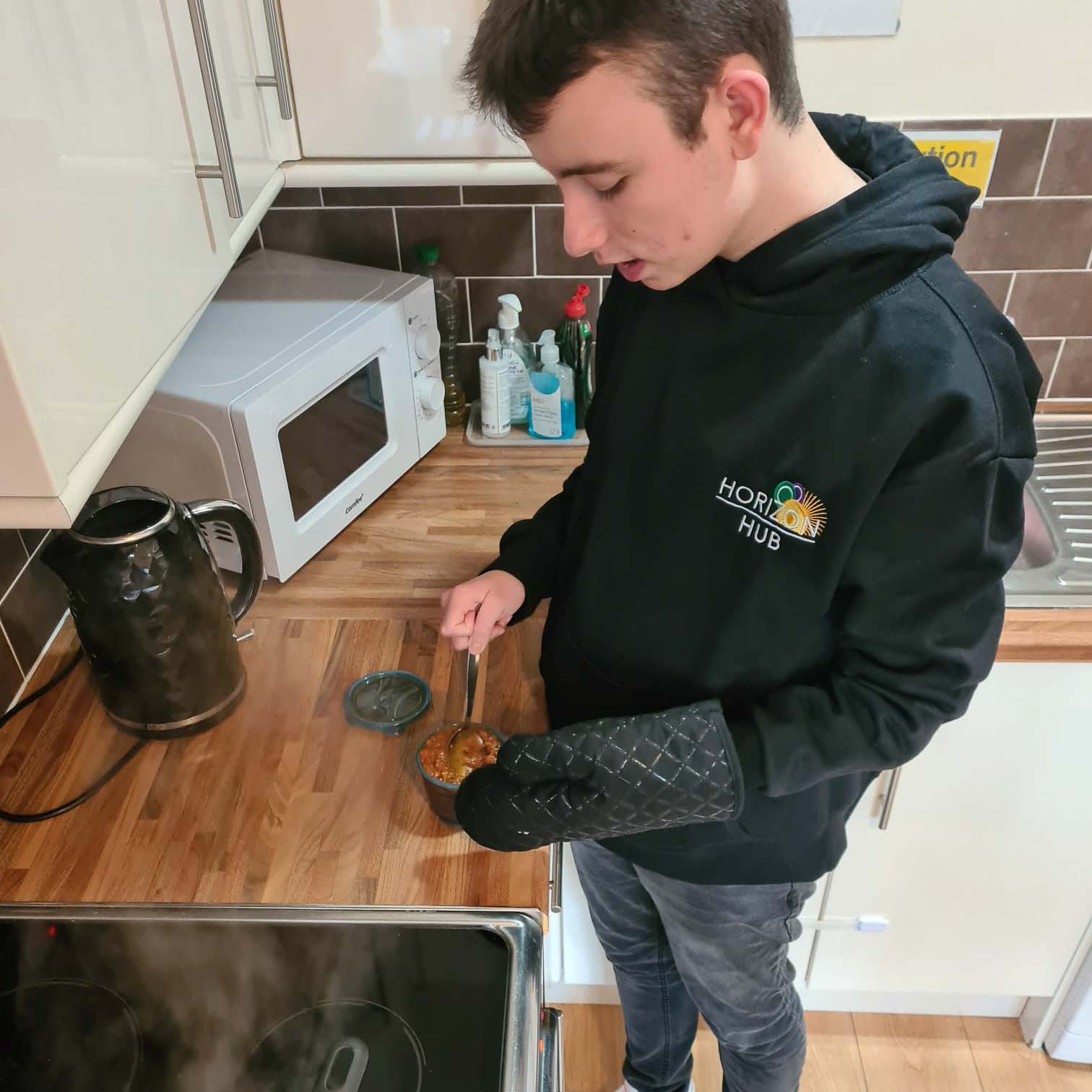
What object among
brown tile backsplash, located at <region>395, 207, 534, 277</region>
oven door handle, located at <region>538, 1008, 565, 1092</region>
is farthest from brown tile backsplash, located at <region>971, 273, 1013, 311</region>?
oven door handle, located at <region>538, 1008, 565, 1092</region>

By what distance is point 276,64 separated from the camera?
1083 mm

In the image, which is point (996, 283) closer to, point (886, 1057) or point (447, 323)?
point (447, 323)

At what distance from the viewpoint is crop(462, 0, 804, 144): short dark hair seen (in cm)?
62

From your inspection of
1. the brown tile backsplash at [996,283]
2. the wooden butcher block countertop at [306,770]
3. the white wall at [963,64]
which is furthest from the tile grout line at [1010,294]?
the wooden butcher block countertop at [306,770]

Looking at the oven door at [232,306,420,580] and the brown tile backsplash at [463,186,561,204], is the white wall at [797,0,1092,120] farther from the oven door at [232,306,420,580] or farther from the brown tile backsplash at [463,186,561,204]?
the oven door at [232,306,420,580]

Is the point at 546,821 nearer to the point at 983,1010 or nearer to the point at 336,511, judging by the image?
the point at 336,511

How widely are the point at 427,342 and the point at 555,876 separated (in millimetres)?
793

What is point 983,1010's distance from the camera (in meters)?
1.70

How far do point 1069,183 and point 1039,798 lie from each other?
0.87m

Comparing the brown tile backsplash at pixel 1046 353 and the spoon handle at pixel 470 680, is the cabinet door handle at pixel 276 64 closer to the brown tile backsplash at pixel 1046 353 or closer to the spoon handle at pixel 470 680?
the spoon handle at pixel 470 680

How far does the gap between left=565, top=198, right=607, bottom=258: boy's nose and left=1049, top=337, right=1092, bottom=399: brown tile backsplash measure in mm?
1110

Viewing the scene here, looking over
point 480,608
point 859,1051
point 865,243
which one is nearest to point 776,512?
point 865,243

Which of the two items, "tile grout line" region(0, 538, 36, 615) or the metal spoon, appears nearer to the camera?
the metal spoon

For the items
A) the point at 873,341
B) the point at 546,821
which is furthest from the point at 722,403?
the point at 546,821
